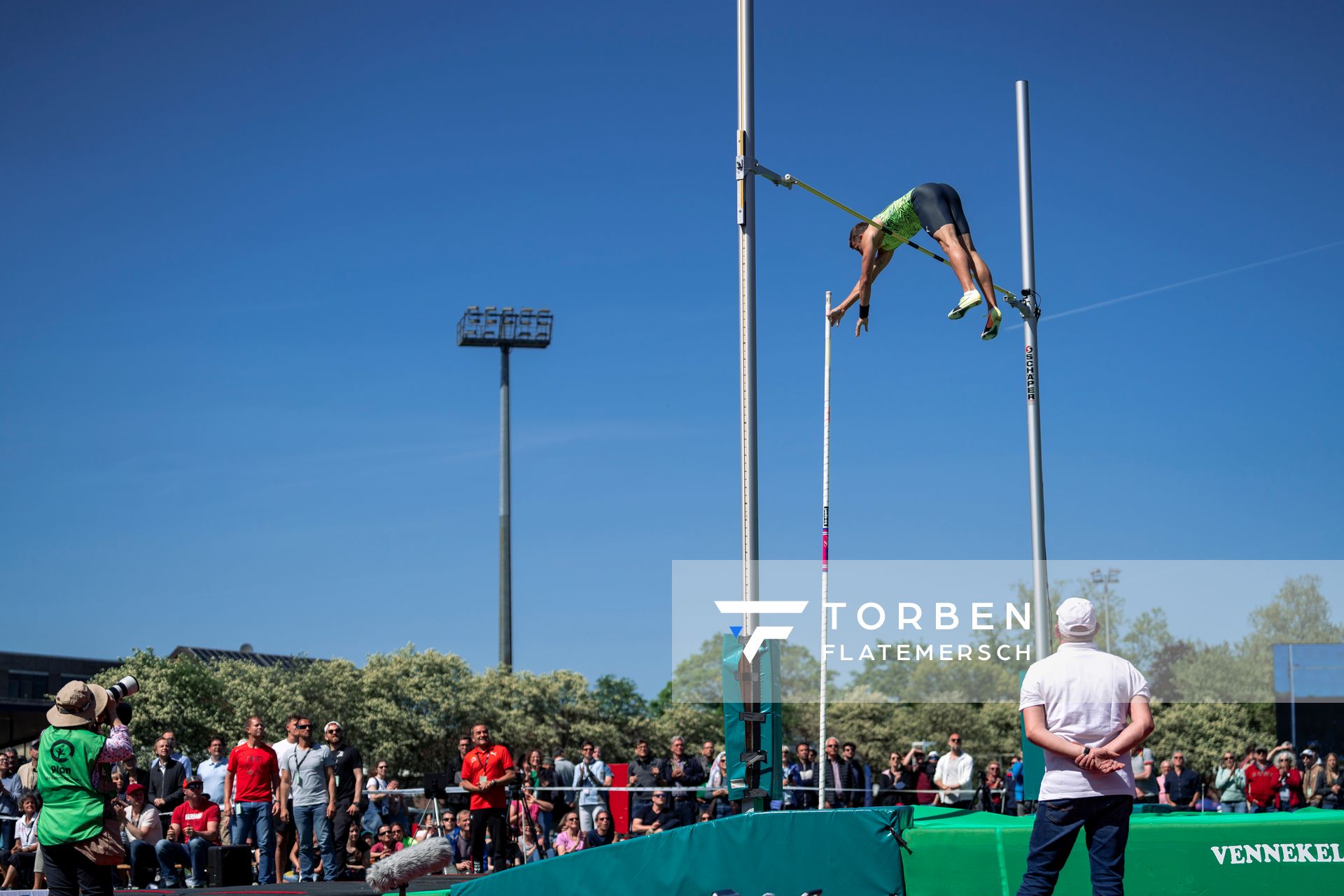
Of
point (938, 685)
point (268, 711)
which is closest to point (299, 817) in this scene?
point (268, 711)

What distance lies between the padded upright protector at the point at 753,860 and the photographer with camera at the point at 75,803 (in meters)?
2.40

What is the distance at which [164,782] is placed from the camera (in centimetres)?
1348

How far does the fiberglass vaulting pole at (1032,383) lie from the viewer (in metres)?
11.3

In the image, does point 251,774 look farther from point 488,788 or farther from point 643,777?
point 643,777

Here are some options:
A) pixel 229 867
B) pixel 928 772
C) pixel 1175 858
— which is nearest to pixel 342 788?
pixel 229 867

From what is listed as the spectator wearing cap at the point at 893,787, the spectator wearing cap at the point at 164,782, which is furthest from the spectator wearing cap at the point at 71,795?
the spectator wearing cap at the point at 893,787

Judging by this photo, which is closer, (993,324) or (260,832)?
(993,324)

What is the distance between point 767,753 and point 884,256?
13.3 ft

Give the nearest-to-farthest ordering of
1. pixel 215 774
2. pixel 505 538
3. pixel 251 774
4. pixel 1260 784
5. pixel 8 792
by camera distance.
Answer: pixel 251 774
pixel 215 774
pixel 8 792
pixel 1260 784
pixel 505 538

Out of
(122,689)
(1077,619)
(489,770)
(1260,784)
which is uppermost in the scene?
(1077,619)

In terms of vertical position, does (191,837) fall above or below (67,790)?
below

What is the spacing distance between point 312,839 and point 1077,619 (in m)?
9.28

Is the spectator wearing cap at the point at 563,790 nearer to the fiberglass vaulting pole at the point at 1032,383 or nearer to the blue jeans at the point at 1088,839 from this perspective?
the fiberglass vaulting pole at the point at 1032,383

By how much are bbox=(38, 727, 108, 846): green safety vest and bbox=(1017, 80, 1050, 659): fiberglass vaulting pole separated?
7.30m
